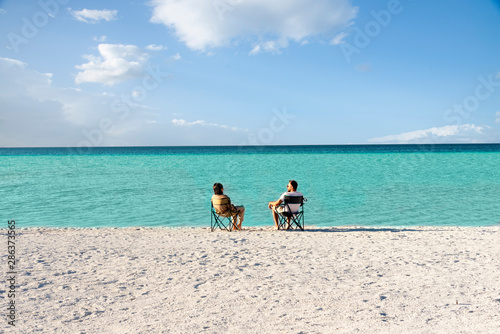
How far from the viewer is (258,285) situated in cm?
431

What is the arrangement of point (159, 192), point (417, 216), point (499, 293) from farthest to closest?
point (159, 192), point (417, 216), point (499, 293)

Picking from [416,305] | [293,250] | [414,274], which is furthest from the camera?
Answer: [293,250]

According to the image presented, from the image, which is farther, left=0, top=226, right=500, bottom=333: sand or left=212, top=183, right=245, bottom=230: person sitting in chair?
left=212, top=183, right=245, bottom=230: person sitting in chair

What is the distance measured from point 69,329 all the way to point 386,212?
1016 cm

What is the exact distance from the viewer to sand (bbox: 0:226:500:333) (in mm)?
3322

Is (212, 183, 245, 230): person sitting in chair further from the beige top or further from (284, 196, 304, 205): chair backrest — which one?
(284, 196, 304, 205): chair backrest

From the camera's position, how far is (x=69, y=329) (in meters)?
3.21

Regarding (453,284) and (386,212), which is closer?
(453,284)

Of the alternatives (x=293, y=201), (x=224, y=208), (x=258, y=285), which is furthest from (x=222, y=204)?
(x=258, y=285)

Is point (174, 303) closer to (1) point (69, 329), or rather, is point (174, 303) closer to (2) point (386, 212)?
(1) point (69, 329)

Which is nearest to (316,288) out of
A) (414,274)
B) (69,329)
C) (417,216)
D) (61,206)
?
(414,274)

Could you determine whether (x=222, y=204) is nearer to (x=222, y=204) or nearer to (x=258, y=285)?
(x=222, y=204)

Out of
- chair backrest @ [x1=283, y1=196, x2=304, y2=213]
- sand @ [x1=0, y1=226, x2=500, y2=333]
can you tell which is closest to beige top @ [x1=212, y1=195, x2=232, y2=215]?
sand @ [x1=0, y1=226, x2=500, y2=333]

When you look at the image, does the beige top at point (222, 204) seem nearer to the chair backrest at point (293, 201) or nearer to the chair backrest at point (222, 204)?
the chair backrest at point (222, 204)
